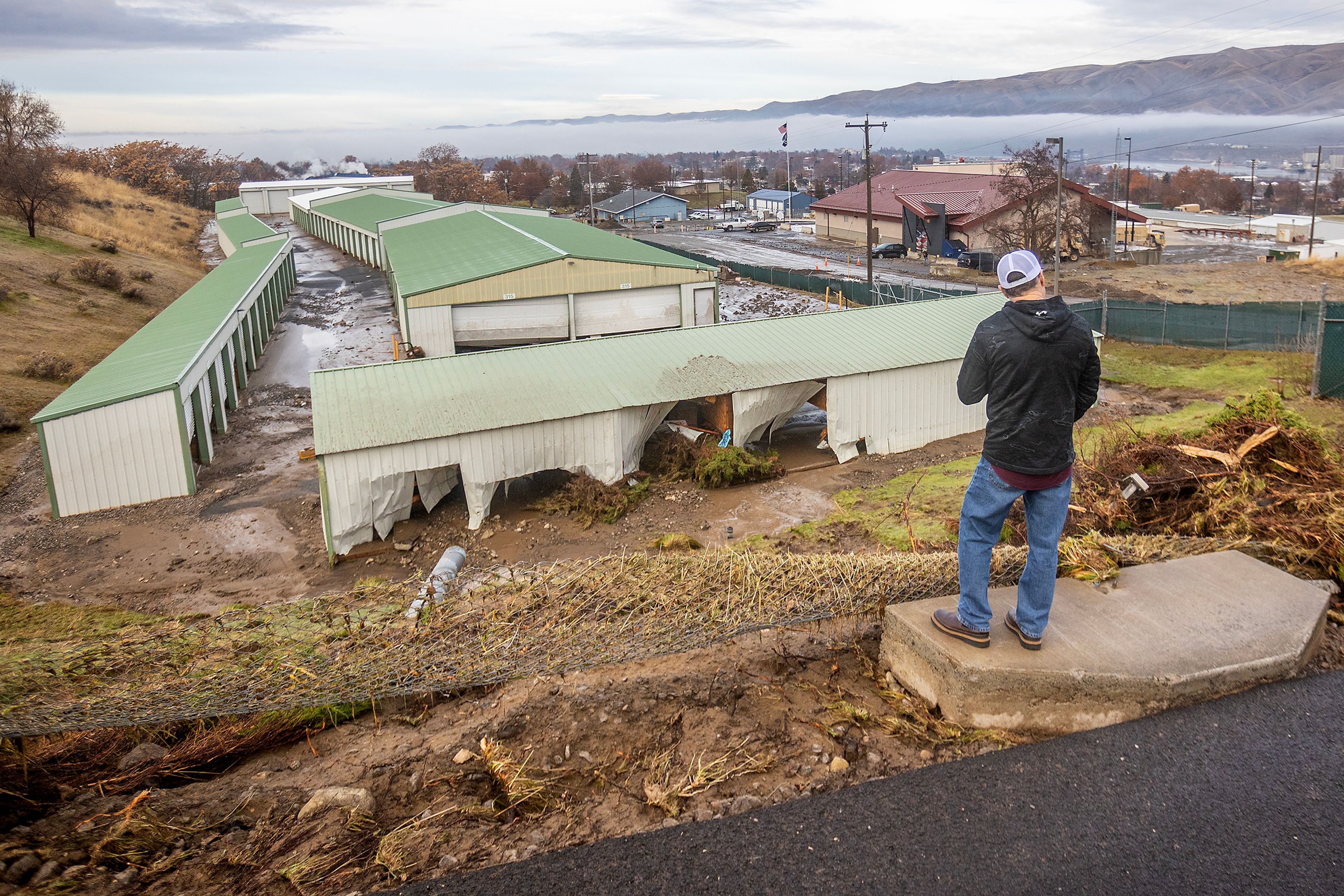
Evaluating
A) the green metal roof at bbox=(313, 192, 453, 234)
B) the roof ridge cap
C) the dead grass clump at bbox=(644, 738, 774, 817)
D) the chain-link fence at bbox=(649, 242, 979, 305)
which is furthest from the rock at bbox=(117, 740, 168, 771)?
the green metal roof at bbox=(313, 192, 453, 234)

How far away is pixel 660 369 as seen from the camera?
16.6m

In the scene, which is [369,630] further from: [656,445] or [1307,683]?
[656,445]

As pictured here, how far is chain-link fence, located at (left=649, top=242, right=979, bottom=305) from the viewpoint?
33094 millimetres

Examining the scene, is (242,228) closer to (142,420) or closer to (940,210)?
(940,210)

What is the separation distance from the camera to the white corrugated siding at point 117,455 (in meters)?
15.7

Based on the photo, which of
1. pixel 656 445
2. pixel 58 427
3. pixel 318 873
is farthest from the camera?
pixel 656 445

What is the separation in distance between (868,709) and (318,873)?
102 inches

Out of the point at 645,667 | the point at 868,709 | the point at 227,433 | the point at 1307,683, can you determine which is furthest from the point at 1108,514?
the point at 227,433

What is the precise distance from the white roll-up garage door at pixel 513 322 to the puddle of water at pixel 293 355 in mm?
4839

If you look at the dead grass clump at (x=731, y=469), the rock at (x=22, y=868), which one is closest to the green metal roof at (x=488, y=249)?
the dead grass clump at (x=731, y=469)

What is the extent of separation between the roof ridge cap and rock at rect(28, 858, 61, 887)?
81.3ft

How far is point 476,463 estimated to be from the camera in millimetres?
14430

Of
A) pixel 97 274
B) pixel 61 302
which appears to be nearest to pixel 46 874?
pixel 61 302

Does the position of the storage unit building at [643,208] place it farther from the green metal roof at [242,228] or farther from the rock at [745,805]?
the rock at [745,805]
